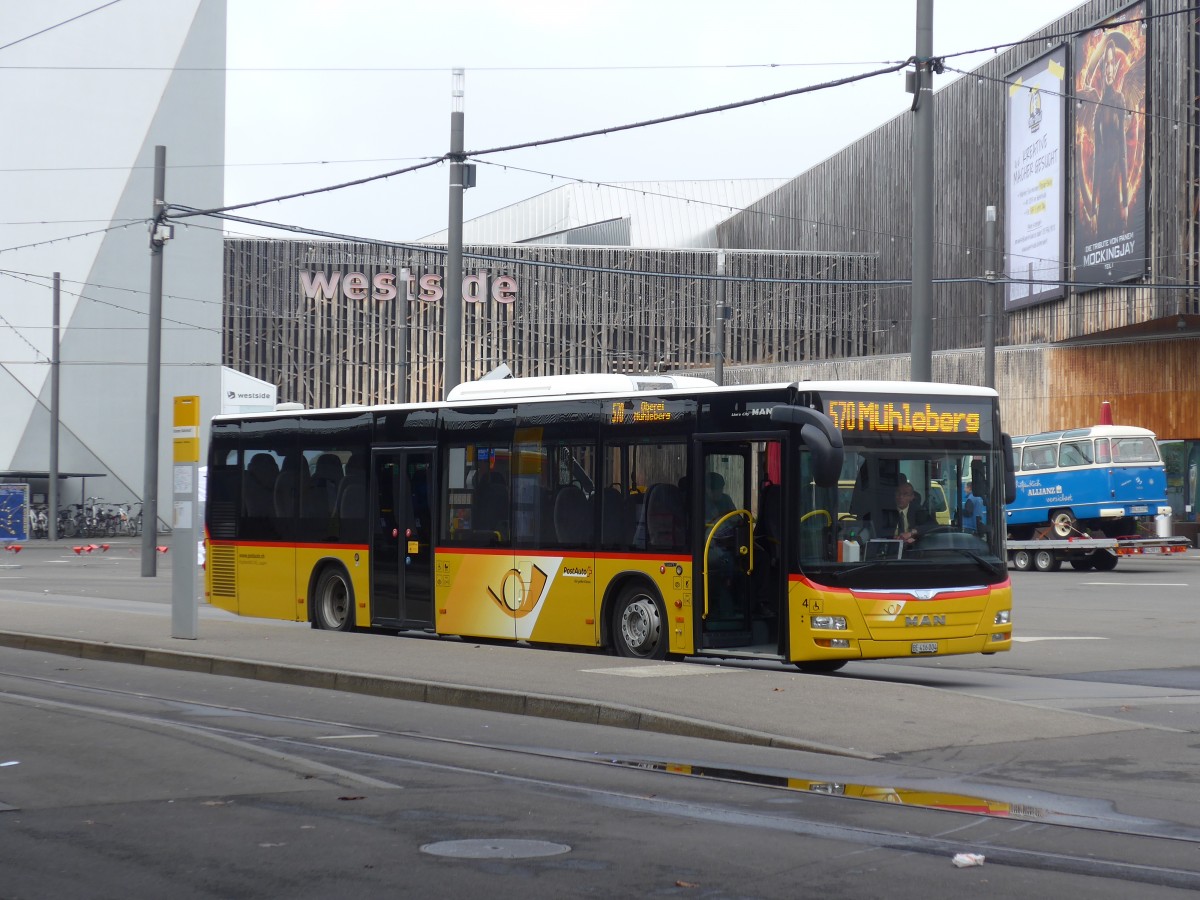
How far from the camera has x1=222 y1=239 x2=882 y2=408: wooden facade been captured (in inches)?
2576

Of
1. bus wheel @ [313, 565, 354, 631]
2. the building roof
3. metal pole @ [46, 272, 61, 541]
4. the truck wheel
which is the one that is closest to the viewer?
bus wheel @ [313, 565, 354, 631]

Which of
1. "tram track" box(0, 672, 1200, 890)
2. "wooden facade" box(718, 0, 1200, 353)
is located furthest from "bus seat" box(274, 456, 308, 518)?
"wooden facade" box(718, 0, 1200, 353)

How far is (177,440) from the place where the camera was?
1731 cm

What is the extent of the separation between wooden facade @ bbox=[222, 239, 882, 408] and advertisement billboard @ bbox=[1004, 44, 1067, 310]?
1494 centimetres

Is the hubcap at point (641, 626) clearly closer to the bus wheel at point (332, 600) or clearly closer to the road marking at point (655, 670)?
the road marking at point (655, 670)

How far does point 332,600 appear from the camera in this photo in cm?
1955

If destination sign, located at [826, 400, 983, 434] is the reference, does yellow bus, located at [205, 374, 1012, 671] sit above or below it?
below

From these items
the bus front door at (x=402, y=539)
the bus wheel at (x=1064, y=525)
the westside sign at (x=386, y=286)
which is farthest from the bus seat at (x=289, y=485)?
the westside sign at (x=386, y=286)

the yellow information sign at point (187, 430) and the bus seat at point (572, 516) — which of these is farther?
the yellow information sign at point (187, 430)

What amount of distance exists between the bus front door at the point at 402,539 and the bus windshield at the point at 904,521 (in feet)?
18.1

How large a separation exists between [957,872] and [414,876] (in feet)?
7.27

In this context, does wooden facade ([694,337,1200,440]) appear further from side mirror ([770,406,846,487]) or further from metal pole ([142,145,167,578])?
side mirror ([770,406,846,487])

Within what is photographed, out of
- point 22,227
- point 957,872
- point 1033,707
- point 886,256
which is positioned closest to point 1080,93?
point 886,256

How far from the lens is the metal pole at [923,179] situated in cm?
1800
